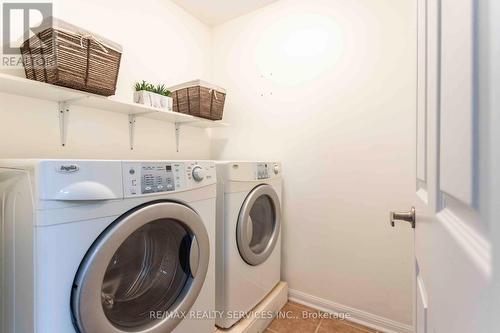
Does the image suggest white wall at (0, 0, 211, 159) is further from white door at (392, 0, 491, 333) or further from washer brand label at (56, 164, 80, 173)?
white door at (392, 0, 491, 333)

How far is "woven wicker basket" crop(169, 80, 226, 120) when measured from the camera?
1.63 metres

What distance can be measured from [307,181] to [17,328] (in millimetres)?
1551

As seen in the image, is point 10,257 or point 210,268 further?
point 210,268

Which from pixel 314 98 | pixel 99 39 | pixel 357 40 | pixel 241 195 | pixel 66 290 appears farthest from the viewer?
pixel 314 98

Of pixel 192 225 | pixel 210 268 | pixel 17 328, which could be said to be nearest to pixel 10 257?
pixel 17 328

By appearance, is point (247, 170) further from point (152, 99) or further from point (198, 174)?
point (152, 99)

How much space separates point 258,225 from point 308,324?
70 cm

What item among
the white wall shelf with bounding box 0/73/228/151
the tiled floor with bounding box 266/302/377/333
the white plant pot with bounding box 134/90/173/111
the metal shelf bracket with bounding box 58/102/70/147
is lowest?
the tiled floor with bounding box 266/302/377/333

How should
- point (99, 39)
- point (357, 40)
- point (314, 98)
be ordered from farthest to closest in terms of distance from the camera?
point (314, 98), point (357, 40), point (99, 39)

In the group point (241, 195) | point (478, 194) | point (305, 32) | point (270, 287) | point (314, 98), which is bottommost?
point (270, 287)

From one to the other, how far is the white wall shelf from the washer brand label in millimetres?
617

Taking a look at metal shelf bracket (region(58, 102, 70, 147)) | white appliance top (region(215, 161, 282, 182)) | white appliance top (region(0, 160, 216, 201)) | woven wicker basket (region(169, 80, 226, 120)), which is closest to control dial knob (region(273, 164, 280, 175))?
white appliance top (region(215, 161, 282, 182))

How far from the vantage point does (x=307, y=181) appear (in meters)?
1.71

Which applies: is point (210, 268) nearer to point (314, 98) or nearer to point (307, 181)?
point (307, 181)
